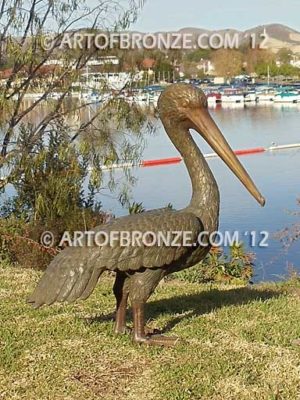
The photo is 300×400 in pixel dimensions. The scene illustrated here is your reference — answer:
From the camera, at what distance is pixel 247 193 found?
13.3 metres

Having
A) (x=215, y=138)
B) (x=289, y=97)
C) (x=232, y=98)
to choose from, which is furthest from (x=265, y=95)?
(x=215, y=138)

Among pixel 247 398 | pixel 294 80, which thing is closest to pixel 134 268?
pixel 247 398

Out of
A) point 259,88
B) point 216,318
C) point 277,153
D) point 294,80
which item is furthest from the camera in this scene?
point 259,88

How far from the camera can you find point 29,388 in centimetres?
324

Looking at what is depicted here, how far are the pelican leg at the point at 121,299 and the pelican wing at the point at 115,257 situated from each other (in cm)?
26

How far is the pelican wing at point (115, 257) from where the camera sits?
349 cm

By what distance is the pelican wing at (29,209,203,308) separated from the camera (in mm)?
3492

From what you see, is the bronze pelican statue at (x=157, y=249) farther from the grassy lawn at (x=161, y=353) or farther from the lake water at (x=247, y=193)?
the lake water at (x=247, y=193)

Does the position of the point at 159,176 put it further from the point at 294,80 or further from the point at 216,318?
the point at 294,80

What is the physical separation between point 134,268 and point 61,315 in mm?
1183

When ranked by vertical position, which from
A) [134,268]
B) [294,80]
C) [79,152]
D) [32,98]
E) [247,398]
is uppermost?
[294,80]

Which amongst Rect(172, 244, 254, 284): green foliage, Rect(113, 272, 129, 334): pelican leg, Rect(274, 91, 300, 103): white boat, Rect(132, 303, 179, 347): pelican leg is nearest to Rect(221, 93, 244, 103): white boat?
Rect(274, 91, 300, 103): white boat

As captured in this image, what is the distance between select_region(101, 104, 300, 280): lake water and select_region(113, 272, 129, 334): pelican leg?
4340 mm

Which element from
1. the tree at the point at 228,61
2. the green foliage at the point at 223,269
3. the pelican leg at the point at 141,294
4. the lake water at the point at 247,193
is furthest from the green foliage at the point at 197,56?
the pelican leg at the point at 141,294
